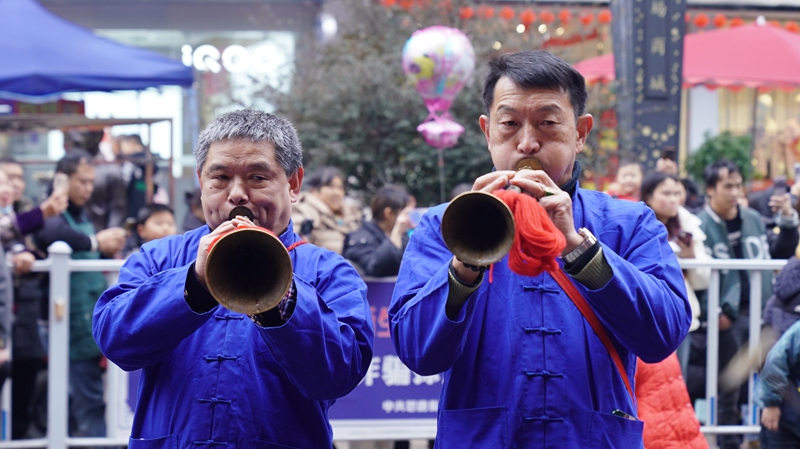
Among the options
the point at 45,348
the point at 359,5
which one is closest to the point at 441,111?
the point at 359,5

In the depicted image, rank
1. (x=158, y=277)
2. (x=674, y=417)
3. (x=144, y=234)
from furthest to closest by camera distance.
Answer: (x=144, y=234), (x=674, y=417), (x=158, y=277)

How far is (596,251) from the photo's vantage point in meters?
2.16

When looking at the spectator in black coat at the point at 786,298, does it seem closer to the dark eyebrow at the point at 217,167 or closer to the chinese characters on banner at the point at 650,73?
the dark eyebrow at the point at 217,167

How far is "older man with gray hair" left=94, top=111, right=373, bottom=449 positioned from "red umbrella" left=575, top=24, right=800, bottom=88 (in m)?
9.10

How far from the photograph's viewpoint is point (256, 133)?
2.49m

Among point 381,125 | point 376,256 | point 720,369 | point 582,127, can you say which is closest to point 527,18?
point 381,125

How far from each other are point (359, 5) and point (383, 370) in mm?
6174

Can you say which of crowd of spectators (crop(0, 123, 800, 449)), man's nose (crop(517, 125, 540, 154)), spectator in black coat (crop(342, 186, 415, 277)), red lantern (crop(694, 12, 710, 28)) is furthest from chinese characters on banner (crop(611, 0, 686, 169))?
man's nose (crop(517, 125, 540, 154))

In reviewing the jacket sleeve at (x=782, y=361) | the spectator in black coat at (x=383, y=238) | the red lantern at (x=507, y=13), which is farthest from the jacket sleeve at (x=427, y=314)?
the red lantern at (x=507, y=13)

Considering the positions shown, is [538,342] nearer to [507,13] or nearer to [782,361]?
[782,361]

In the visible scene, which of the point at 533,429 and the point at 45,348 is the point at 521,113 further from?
the point at 45,348

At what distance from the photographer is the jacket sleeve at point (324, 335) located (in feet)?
7.17

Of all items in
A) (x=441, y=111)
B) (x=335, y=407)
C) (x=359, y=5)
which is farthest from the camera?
(x=359, y=5)

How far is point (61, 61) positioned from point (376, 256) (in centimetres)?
385
